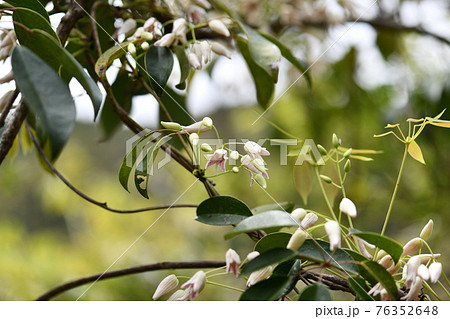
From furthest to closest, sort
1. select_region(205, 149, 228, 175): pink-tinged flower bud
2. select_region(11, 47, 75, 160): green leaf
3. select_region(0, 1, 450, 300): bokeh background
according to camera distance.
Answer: select_region(0, 1, 450, 300): bokeh background, select_region(205, 149, 228, 175): pink-tinged flower bud, select_region(11, 47, 75, 160): green leaf

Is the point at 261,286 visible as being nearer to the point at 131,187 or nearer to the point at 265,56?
the point at 265,56

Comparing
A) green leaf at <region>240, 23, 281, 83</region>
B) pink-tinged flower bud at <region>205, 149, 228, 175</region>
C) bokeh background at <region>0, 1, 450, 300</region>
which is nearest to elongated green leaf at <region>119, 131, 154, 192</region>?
pink-tinged flower bud at <region>205, 149, 228, 175</region>

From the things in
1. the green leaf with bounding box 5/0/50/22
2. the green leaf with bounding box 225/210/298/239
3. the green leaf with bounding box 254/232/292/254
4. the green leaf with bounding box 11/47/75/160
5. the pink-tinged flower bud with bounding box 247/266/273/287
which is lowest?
the pink-tinged flower bud with bounding box 247/266/273/287

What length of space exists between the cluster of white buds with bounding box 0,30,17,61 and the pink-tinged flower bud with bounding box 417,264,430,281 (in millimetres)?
373

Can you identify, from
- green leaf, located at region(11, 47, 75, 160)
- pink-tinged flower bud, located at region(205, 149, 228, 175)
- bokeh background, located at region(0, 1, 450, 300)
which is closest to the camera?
green leaf, located at region(11, 47, 75, 160)

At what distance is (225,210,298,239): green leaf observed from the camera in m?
0.24

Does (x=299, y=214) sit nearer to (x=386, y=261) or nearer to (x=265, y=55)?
(x=386, y=261)

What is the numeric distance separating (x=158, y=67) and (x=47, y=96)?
17 centimetres

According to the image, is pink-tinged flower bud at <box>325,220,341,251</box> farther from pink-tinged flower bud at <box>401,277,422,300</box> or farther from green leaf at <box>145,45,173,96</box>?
green leaf at <box>145,45,173,96</box>

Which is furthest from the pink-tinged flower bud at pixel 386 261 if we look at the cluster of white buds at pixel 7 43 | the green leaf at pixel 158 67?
the cluster of white buds at pixel 7 43

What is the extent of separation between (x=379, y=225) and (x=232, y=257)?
1048mm

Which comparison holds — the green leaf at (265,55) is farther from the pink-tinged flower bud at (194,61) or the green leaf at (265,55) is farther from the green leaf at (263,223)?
the green leaf at (263,223)

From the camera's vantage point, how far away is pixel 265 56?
436 millimetres

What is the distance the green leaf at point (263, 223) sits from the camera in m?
0.24
